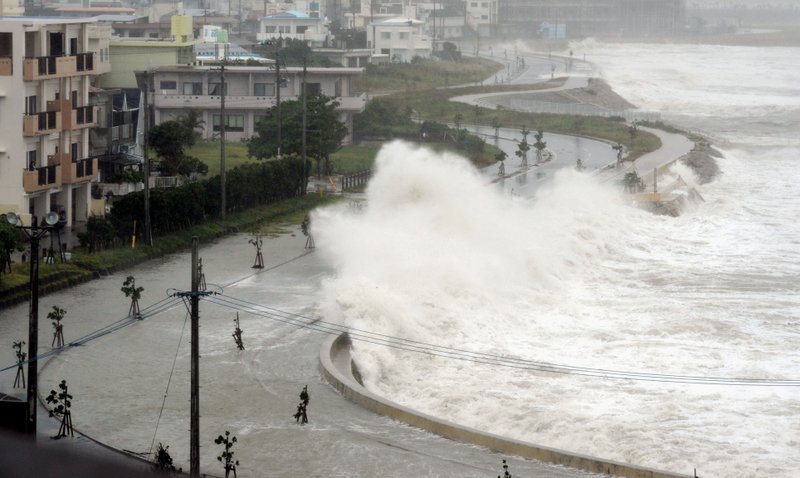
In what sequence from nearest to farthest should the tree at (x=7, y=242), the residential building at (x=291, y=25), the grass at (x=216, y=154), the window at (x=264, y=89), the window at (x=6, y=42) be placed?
the tree at (x=7, y=242) < the window at (x=6, y=42) < the grass at (x=216, y=154) < the window at (x=264, y=89) < the residential building at (x=291, y=25)

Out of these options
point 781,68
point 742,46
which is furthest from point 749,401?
point 742,46

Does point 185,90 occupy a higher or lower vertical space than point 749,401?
higher

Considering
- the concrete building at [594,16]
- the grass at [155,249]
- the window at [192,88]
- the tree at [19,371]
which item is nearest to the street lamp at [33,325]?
the tree at [19,371]

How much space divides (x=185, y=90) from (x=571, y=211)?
19551 mm

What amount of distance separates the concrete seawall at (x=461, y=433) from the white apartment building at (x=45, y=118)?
35.4ft

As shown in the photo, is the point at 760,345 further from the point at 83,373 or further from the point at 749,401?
the point at 83,373

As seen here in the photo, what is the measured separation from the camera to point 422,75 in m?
79.7

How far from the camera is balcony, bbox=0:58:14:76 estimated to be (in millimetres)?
27562

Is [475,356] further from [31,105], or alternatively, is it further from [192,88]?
[192,88]

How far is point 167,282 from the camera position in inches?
989

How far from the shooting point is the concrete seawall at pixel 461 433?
14.6 m

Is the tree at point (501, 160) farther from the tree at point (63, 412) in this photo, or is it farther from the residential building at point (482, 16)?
the residential building at point (482, 16)

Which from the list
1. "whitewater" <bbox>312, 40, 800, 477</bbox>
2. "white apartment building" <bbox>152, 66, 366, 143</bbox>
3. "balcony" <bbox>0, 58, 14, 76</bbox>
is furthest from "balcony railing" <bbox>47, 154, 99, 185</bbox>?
"white apartment building" <bbox>152, 66, 366, 143</bbox>

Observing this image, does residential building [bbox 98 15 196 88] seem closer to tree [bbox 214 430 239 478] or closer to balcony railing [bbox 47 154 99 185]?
balcony railing [bbox 47 154 99 185]
